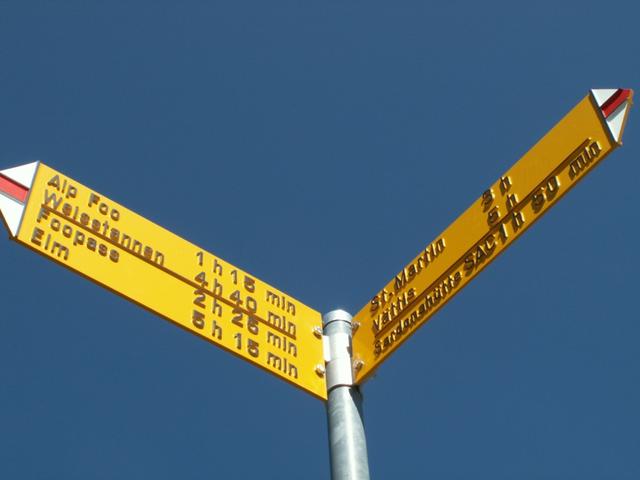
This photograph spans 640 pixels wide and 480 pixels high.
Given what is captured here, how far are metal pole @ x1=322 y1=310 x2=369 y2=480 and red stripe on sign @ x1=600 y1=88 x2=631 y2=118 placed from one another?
1685 mm

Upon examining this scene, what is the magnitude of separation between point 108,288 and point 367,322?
1339mm

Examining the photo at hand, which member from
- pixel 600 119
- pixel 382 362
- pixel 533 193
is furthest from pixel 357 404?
pixel 600 119

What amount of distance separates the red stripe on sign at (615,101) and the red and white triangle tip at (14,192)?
2.58 meters

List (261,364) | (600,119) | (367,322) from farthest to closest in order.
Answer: (367,322) < (261,364) < (600,119)

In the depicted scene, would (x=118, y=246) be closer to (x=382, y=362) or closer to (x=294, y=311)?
(x=294, y=311)

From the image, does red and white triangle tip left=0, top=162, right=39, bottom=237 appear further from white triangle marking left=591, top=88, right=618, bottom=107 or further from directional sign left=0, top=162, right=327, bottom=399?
white triangle marking left=591, top=88, right=618, bottom=107

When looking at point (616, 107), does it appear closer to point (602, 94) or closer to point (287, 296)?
point (602, 94)

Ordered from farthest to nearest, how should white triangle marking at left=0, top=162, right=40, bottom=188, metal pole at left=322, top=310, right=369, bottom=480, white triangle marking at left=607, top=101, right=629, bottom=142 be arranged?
white triangle marking at left=0, top=162, right=40, bottom=188 < metal pole at left=322, top=310, right=369, bottom=480 < white triangle marking at left=607, top=101, right=629, bottom=142

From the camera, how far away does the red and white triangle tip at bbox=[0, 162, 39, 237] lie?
473 centimetres

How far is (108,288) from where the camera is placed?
4816 millimetres

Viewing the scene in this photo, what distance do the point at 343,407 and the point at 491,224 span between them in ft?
3.60

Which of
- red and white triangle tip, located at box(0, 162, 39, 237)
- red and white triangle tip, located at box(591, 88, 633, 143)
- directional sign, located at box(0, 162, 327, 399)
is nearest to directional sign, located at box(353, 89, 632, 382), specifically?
red and white triangle tip, located at box(591, 88, 633, 143)

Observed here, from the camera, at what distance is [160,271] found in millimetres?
5105

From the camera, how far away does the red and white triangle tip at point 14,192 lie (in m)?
4.73
